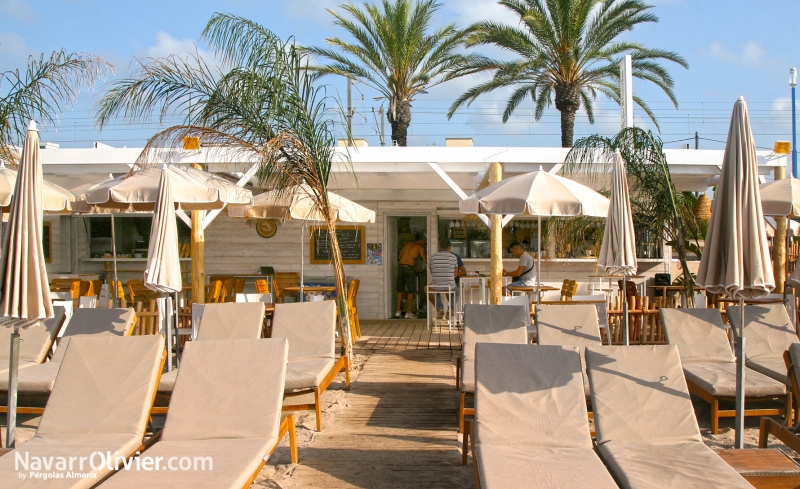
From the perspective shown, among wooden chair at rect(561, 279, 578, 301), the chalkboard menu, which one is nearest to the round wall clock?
the chalkboard menu

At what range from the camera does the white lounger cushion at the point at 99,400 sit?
13.1 ft

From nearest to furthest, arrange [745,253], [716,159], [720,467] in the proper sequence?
[720,467]
[745,253]
[716,159]

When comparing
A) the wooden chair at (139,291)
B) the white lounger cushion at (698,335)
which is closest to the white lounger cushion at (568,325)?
the white lounger cushion at (698,335)

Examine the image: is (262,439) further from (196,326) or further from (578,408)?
(196,326)

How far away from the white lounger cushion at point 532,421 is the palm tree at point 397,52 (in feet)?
33.5

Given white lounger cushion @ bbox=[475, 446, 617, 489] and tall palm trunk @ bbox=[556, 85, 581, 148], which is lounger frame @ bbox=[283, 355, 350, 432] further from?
tall palm trunk @ bbox=[556, 85, 581, 148]

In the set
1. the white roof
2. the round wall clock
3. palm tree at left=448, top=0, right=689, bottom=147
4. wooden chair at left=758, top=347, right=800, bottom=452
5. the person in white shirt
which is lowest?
wooden chair at left=758, top=347, right=800, bottom=452

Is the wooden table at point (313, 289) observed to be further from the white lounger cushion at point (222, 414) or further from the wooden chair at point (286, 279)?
the white lounger cushion at point (222, 414)

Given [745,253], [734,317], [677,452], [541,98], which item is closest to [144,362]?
[677,452]

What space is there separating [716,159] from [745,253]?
6.92 metres

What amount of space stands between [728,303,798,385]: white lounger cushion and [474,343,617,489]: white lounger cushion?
272 cm

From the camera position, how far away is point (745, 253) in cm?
411

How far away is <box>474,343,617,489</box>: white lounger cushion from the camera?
3.47 meters

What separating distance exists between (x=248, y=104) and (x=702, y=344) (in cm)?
538
